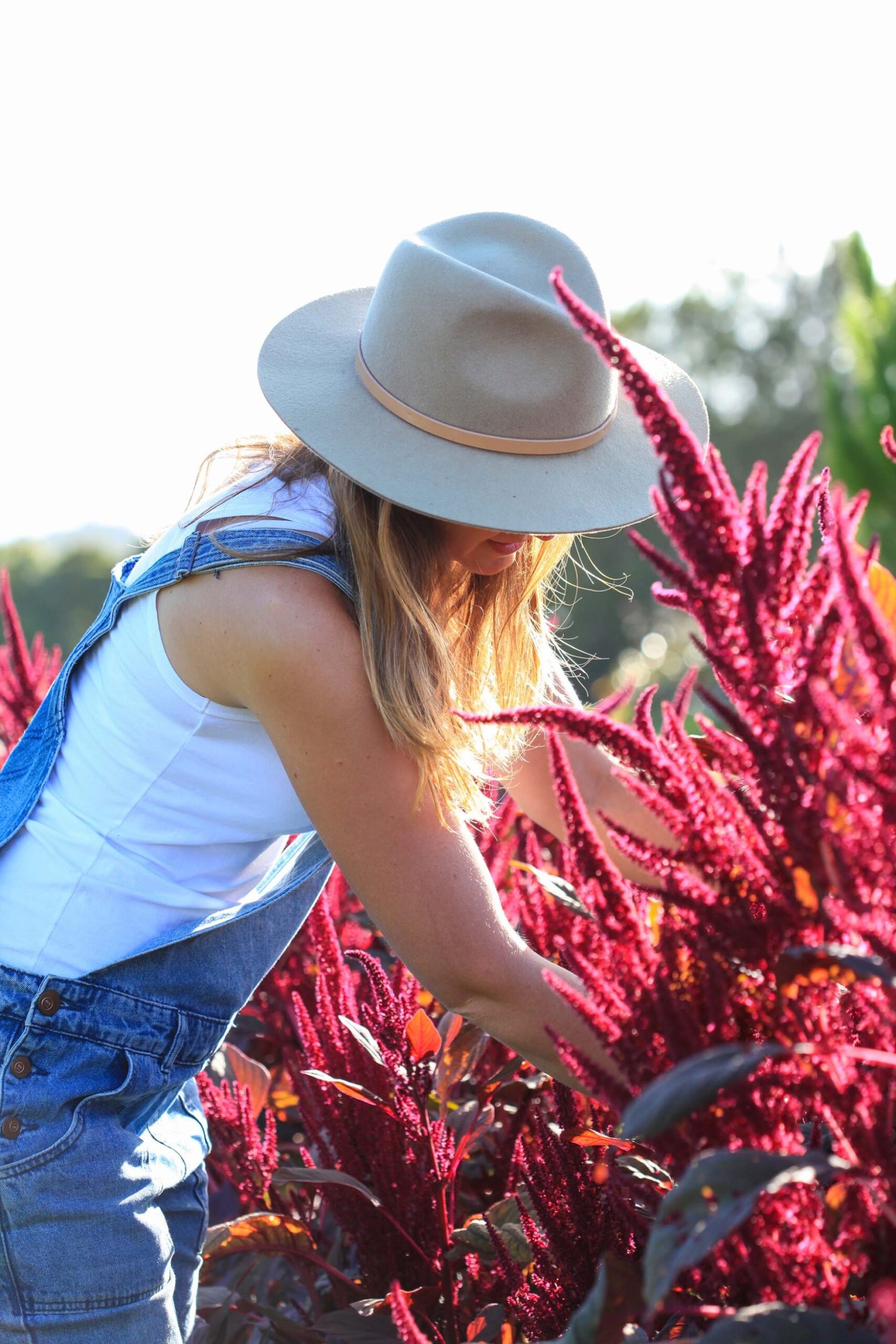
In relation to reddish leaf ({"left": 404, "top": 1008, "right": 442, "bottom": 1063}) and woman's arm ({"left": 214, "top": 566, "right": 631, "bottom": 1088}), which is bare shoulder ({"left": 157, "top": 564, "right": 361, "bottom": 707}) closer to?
woman's arm ({"left": 214, "top": 566, "right": 631, "bottom": 1088})

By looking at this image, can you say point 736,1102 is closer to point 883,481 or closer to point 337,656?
point 337,656

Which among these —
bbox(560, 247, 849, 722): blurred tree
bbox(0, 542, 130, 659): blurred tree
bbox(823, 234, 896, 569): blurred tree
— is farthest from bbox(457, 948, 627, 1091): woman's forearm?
bbox(0, 542, 130, 659): blurred tree

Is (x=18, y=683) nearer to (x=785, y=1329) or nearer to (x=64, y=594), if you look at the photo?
(x=785, y=1329)

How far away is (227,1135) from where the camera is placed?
1.78 m

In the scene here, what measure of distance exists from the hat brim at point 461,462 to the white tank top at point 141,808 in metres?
0.12

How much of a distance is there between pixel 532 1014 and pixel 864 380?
18.3 m

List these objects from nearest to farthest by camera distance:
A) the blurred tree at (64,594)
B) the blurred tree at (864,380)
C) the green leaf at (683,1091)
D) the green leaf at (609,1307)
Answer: the green leaf at (683,1091)
the green leaf at (609,1307)
the blurred tree at (864,380)
the blurred tree at (64,594)

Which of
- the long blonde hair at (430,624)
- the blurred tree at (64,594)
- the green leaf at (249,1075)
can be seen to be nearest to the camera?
the long blonde hair at (430,624)

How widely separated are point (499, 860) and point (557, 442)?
610 mm

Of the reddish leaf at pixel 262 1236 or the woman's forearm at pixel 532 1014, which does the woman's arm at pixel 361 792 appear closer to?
the woman's forearm at pixel 532 1014

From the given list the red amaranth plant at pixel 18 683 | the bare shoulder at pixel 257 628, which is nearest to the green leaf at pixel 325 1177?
the bare shoulder at pixel 257 628

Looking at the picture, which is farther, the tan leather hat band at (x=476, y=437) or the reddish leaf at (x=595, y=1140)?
the tan leather hat band at (x=476, y=437)

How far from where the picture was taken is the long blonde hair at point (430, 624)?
1290mm

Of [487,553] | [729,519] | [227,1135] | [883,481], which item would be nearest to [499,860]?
[487,553]
